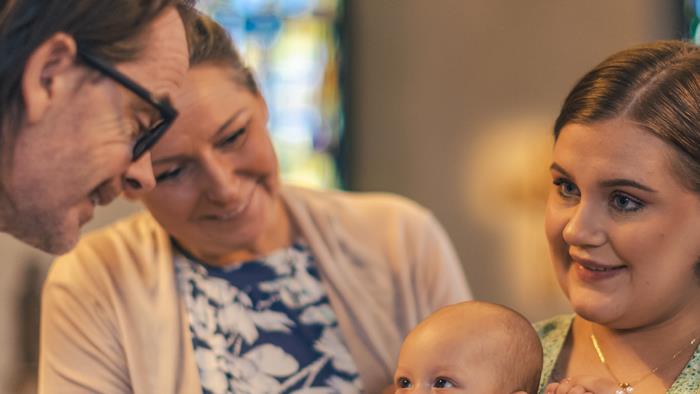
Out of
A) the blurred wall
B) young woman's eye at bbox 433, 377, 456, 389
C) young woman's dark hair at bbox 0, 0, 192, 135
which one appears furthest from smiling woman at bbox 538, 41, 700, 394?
the blurred wall

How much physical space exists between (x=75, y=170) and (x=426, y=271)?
125 centimetres

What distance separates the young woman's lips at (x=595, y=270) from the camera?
6.50ft

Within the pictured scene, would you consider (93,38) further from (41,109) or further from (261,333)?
(261,333)

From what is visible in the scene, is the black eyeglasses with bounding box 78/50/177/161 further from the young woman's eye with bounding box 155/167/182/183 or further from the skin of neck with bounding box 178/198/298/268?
the skin of neck with bounding box 178/198/298/268

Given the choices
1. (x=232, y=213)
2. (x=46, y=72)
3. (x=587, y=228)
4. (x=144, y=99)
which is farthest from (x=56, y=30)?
(x=587, y=228)

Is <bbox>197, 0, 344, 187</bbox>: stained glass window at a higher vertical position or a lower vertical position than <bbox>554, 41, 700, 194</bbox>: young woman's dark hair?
lower

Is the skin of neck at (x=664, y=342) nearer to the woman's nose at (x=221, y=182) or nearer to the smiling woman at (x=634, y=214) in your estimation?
the smiling woman at (x=634, y=214)

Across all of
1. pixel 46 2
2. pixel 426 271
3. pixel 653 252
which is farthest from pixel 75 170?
pixel 426 271

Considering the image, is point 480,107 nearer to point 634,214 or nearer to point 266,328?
point 266,328

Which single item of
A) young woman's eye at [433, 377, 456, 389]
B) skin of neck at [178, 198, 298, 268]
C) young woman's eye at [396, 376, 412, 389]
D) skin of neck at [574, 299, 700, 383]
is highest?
skin of neck at [574, 299, 700, 383]

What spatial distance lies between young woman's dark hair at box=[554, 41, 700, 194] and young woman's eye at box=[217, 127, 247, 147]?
0.80 meters

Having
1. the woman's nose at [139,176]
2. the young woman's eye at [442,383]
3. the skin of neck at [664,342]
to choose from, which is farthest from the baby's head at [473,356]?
the woman's nose at [139,176]

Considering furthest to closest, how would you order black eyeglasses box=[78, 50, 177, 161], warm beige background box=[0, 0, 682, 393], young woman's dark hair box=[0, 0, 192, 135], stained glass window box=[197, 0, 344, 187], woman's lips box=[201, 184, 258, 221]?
stained glass window box=[197, 0, 344, 187] → warm beige background box=[0, 0, 682, 393] → woman's lips box=[201, 184, 258, 221] → black eyeglasses box=[78, 50, 177, 161] → young woman's dark hair box=[0, 0, 192, 135]

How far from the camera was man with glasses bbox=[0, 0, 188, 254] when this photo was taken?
5.83 feet
